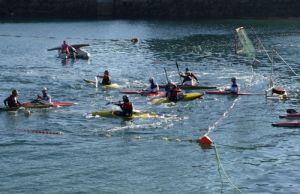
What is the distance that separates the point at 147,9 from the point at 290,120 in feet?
345

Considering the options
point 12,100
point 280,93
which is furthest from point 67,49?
point 280,93

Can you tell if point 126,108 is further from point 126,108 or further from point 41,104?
point 41,104

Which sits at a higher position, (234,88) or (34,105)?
(234,88)

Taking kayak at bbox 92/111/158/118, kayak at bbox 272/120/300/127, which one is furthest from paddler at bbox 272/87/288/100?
kayak at bbox 92/111/158/118

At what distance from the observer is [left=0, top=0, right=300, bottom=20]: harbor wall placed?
14250cm

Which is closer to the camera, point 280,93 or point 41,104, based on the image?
point 41,104

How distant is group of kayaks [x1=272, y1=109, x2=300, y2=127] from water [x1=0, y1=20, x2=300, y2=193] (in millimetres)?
738

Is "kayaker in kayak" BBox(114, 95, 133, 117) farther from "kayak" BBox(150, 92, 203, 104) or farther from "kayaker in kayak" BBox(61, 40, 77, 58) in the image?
"kayaker in kayak" BBox(61, 40, 77, 58)

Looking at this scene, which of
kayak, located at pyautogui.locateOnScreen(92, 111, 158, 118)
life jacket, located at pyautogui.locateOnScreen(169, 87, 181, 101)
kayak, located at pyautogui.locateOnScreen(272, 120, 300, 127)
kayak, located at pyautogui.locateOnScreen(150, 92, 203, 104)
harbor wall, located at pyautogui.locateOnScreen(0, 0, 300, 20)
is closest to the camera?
kayak, located at pyautogui.locateOnScreen(272, 120, 300, 127)

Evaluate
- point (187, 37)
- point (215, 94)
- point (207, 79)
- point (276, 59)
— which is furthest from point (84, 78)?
point (187, 37)

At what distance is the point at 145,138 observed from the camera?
41969 mm

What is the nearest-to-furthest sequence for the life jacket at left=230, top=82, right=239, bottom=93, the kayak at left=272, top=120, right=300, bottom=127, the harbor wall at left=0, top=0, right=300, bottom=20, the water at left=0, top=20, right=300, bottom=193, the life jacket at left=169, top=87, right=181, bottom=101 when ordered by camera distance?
the water at left=0, top=20, right=300, bottom=193 < the kayak at left=272, top=120, right=300, bottom=127 < the life jacket at left=169, top=87, right=181, bottom=101 < the life jacket at left=230, top=82, right=239, bottom=93 < the harbor wall at left=0, top=0, right=300, bottom=20

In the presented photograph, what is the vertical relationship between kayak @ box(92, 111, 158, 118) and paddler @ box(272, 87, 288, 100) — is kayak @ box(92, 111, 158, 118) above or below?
below

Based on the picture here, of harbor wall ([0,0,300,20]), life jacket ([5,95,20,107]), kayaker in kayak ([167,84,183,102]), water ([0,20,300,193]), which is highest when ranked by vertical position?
harbor wall ([0,0,300,20])
